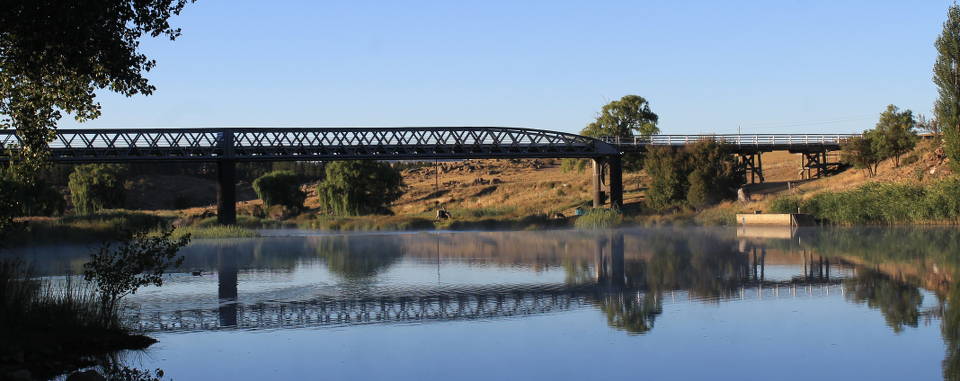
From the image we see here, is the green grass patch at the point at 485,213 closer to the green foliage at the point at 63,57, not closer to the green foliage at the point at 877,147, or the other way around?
the green foliage at the point at 877,147

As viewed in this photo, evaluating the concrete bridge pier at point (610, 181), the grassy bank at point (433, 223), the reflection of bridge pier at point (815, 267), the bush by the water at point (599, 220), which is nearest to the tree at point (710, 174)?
the concrete bridge pier at point (610, 181)

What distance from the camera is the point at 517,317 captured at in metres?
21.9

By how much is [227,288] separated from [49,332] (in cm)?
1188

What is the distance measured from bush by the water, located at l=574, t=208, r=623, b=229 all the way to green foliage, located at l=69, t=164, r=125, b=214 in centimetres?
5826

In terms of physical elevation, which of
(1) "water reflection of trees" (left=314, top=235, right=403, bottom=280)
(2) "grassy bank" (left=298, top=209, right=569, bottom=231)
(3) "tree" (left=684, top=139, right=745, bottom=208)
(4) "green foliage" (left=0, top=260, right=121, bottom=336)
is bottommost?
(2) "grassy bank" (left=298, top=209, right=569, bottom=231)

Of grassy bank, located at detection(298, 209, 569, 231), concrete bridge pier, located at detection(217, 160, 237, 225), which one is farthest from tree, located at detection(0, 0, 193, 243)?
grassy bank, located at detection(298, 209, 569, 231)

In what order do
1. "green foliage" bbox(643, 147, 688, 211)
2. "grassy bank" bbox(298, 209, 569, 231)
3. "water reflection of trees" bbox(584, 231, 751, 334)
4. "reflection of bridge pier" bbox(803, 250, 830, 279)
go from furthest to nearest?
"green foliage" bbox(643, 147, 688, 211) < "grassy bank" bbox(298, 209, 569, 231) < "reflection of bridge pier" bbox(803, 250, 830, 279) < "water reflection of trees" bbox(584, 231, 751, 334)

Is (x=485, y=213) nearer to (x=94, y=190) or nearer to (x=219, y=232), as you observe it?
(x=219, y=232)

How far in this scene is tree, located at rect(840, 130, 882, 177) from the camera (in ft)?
265

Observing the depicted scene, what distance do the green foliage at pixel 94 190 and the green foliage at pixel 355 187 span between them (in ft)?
89.6

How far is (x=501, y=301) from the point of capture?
24719 mm

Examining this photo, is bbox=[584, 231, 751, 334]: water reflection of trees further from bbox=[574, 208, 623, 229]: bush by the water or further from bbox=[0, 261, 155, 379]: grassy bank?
bbox=[574, 208, 623, 229]: bush by the water

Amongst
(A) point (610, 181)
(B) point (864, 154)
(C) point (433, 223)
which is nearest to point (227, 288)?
(C) point (433, 223)

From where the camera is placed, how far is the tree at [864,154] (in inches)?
3184
